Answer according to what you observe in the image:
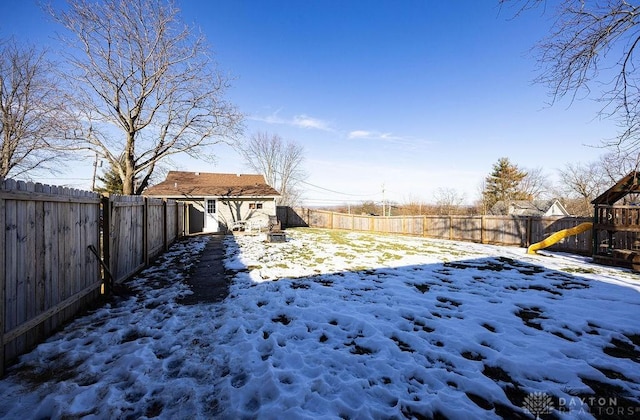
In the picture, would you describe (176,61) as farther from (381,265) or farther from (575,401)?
(575,401)

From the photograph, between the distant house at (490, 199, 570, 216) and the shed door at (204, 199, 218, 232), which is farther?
the distant house at (490, 199, 570, 216)

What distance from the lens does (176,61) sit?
42.2 ft

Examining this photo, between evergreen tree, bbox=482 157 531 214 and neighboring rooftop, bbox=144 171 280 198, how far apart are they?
29979 mm

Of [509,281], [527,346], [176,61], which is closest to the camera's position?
[527,346]

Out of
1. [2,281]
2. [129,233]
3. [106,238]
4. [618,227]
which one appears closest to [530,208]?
[618,227]

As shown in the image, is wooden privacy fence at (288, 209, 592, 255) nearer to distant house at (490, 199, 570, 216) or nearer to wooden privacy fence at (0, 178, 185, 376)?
wooden privacy fence at (0, 178, 185, 376)

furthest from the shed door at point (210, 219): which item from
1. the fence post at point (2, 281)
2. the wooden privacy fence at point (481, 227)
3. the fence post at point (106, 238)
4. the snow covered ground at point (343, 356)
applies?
the fence post at point (2, 281)

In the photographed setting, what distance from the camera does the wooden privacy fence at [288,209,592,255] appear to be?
10469 millimetres

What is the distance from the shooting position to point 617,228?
8.12 meters

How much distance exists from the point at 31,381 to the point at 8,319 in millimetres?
634

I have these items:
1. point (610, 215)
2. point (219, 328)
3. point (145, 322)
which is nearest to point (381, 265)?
point (219, 328)

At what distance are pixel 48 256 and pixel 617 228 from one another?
528 inches

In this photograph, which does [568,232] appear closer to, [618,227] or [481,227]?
[618,227]

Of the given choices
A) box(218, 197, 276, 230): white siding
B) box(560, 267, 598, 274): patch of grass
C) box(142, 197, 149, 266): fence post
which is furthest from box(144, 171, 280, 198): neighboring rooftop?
box(560, 267, 598, 274): patch of grass
